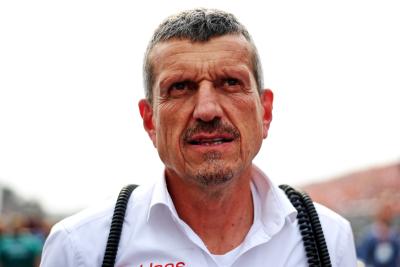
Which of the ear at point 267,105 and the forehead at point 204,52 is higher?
the forehead at point 204,52

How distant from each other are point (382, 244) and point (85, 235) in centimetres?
824

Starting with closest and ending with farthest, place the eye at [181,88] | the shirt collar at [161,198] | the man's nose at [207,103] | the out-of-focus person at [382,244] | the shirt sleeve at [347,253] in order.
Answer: the man's nose at [207,103], the eye at [181,88], the shirt collar at [161,198], the shirt sleeve at [347,253], the out-of-focus person at [382,244]

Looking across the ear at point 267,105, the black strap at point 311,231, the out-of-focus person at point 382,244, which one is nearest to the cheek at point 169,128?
the ear at point 267,105

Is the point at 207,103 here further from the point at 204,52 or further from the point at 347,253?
the point at 347,253

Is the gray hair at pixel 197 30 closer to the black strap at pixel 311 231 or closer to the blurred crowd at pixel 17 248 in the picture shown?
the black strap at pixel 311 231

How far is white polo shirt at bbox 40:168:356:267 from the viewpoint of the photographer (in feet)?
10.4

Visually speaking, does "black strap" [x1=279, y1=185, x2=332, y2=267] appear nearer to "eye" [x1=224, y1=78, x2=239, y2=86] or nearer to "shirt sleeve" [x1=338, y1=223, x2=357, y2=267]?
"shirt sleeve" [x1=338, y1=223, x2=357, y2=267]

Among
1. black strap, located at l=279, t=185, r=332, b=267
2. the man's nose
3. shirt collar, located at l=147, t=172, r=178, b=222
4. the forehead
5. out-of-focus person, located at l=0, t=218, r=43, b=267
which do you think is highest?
the forehead

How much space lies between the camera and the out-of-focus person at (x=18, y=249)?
539 inches

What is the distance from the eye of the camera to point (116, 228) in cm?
318

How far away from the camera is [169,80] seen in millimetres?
3170

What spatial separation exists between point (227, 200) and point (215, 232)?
146 millimetres

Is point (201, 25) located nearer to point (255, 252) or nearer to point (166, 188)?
point (166, 188)

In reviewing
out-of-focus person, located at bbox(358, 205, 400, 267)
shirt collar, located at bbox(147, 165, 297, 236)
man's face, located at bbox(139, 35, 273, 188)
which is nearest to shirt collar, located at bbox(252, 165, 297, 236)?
shirt collar, located at bbox(147, 165, 297, 236)
